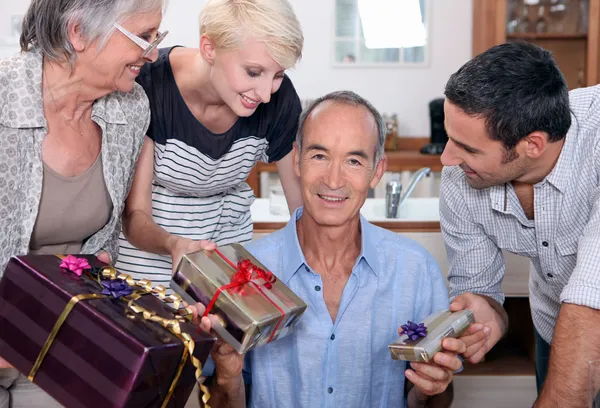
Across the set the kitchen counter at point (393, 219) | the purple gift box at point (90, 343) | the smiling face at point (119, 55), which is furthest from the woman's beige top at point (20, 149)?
the kitchen counter at point (393, 219)

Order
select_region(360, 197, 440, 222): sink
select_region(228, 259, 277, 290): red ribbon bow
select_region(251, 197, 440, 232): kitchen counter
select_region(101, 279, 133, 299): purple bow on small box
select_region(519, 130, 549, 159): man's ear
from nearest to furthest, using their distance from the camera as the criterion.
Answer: select_region(101, 279, 133, 299): purple bow on small box → select_region(228, 259, 277, 290): red ribbon bow → select_region(519, 130, 549, 159): man's ear → select_region(251, 197, 440, 232): kitchen counter → select_region(360, 197, 440, 222): sink

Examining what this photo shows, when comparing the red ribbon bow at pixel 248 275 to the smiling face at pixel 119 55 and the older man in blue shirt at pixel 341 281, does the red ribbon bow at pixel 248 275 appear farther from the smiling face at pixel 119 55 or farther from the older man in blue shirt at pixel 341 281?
the smiling face at pixel 119 55

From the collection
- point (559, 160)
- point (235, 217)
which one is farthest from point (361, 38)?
point (559, 160)

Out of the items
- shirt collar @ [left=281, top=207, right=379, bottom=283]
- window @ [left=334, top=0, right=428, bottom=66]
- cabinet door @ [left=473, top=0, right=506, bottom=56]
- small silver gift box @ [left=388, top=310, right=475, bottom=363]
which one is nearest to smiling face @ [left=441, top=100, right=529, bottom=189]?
shirt collar @ [left=281, top=207, right=379, bottom=283]

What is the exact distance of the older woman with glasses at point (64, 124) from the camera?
5.10 feet

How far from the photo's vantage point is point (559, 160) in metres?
1.71

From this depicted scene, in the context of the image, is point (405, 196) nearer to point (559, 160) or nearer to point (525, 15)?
point (559, 160)

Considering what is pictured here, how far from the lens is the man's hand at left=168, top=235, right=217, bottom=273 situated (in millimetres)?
1437

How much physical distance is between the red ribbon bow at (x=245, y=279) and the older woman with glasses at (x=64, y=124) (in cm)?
29

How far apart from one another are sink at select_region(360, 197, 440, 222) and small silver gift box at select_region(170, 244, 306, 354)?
5.44 ft

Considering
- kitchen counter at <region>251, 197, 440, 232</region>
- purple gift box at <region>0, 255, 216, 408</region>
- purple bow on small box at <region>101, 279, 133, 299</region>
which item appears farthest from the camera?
kitchen counter at <region>251, 197, 440, 232</region>

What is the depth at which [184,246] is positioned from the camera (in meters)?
1.62

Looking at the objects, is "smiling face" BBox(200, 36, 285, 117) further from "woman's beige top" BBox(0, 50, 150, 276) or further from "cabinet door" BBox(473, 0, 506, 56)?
"cabinet door" BBox(473, 0, 506, 56)

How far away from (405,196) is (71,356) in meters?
2.09
